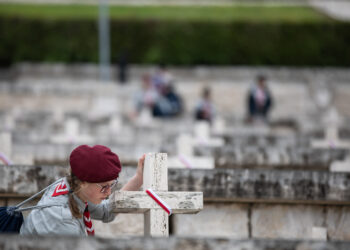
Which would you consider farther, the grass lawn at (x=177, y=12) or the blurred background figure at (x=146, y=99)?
the grass lawn at (x=177, y=12)

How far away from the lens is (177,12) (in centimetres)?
2859

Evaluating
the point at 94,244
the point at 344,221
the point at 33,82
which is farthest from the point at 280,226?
the point at 33,82

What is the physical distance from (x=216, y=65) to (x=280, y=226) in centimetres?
1974

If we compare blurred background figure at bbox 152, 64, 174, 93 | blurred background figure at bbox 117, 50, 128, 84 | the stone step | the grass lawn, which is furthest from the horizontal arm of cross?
the grass lawn

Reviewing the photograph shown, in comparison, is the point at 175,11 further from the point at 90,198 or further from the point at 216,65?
the point at 90,198

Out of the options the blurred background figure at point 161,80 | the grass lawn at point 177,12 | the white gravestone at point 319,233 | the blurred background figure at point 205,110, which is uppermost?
the grass lawn at point 177,12

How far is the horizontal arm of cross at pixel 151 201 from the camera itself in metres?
2.98

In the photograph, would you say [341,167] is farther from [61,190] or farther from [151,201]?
[61,190]

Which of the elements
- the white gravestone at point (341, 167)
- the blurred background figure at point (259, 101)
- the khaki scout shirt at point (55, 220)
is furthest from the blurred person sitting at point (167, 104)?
the khaki scout shirt at point (55, 220)

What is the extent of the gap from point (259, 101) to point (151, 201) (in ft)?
35.1

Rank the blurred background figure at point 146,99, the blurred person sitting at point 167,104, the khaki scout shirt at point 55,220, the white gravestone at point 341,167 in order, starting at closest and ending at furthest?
the khaki scout shirt at point 55,220
the white gravestone at point 341,167
the blurred background figure at point 146,99
the blurred person sitting at point 167,104

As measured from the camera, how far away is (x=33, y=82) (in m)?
21.6

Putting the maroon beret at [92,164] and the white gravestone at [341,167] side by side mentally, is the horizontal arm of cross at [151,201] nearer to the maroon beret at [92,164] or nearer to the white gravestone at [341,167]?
the maroon beret at [92,164]

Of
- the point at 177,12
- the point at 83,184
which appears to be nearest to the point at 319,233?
the point at 83,184
